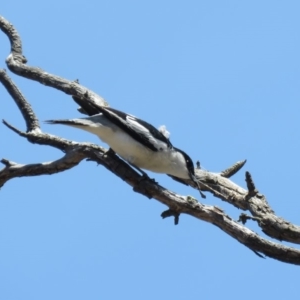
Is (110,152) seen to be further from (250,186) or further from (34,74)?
(34,74)

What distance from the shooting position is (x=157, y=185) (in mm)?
7184

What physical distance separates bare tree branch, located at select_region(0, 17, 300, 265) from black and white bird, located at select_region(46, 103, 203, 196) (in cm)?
19

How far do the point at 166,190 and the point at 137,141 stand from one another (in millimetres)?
1087

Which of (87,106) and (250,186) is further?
(87,106)

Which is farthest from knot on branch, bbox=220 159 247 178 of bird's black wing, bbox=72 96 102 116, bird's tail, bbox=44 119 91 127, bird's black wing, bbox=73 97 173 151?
bird's tail, bbox=44 119 91 127

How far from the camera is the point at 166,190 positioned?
23.1 feet

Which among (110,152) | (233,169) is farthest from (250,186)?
(110,152)

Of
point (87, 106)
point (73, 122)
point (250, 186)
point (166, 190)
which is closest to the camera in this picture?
point (166, 190)

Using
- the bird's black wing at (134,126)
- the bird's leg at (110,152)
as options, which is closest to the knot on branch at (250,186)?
the bird's black wing at (134,126)

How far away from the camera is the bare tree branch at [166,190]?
6422 millimetres

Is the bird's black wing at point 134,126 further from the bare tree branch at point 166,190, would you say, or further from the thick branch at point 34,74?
the thick branch at point 34,74

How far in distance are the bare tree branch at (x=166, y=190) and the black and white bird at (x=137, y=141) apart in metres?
0.19

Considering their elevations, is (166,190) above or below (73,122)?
below

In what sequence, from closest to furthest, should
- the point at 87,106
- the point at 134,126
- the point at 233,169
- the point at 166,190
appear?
1. the point at 166,190
2. the point at 134,126
3. the point at 87,106
4. the point at 233,169
